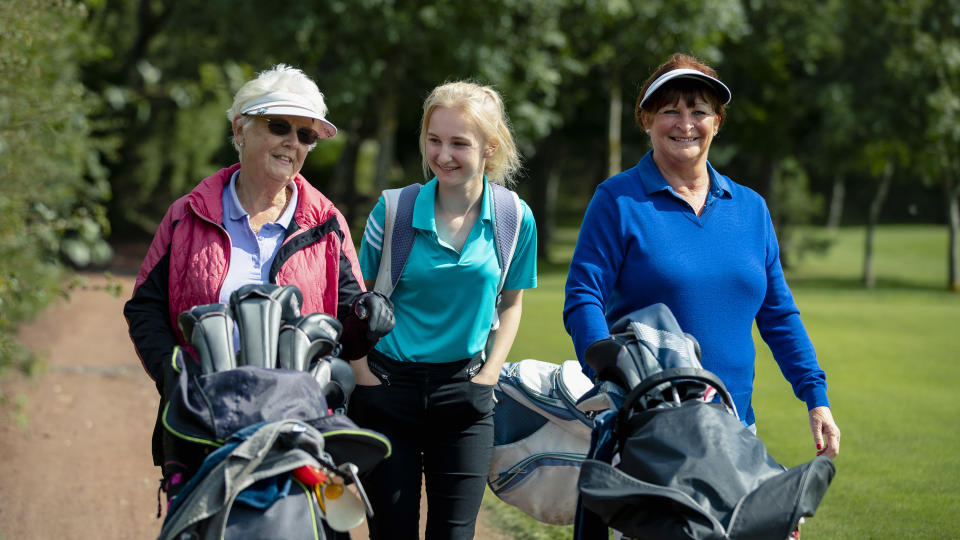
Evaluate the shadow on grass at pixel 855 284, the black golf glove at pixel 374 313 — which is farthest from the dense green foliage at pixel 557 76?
the black golf glove at pixel 374 313

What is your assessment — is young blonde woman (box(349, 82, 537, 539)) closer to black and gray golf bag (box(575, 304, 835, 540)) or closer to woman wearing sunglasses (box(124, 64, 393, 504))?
woman wearing sunglasses (box(124, 64, 393, 504))

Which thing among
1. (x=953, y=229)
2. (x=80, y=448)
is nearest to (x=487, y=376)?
(x=80, y=448)

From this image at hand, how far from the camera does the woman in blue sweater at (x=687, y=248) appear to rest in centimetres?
336

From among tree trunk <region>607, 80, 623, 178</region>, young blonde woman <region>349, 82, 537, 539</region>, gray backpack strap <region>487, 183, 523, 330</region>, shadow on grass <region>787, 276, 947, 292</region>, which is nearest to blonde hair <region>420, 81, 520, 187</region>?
young blonde woman <region>349, 82, 537, 539</region>

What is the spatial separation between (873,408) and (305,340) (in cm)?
931

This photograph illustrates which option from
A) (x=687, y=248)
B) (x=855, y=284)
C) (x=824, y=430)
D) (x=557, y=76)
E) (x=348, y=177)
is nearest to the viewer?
(x=687, y=248)

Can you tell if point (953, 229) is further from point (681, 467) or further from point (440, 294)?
point (681, 467)

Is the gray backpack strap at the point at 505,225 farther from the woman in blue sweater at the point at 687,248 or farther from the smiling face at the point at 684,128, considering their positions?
the smiling face at the point at 684,128

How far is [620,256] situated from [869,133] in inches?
1175

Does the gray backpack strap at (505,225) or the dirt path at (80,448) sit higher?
the gray backpack strap at (505,225)

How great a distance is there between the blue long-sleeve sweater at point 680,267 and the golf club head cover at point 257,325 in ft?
3.12

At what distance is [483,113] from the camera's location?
12.2 feet

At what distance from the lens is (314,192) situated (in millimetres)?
3654

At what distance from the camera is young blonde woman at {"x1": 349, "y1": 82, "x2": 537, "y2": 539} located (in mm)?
Result: 3764
